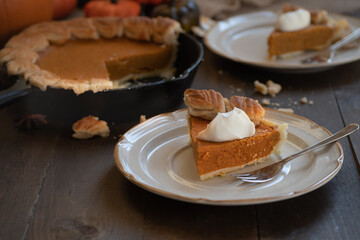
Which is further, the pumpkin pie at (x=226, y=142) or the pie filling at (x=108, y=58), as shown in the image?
the pie filling at (x=108, y=58)

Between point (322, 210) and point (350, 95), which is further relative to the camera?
point (350, 95)

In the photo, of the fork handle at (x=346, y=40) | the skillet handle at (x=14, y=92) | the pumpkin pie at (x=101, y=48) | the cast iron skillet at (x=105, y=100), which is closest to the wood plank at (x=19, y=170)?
the cast iron skillet at (x=105, y=100)

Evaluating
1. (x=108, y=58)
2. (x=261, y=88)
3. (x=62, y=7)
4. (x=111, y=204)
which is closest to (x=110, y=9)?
(x=62, y=7)

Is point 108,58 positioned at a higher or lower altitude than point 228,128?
lower

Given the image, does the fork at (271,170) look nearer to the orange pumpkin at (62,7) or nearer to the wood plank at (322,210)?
the wood plank at (322,210)

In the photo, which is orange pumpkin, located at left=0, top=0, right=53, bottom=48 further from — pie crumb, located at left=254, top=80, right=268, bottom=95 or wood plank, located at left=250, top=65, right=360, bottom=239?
wood plank, located at left=250, top=65, right=360, bottom=239

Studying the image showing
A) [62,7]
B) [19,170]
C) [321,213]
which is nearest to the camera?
[321,213]

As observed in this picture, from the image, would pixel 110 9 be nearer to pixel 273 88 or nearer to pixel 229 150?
pixel 273 88
